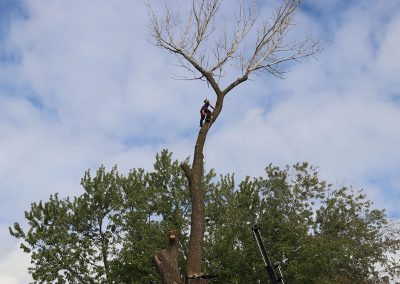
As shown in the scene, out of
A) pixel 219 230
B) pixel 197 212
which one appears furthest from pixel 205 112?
pixel 219 230

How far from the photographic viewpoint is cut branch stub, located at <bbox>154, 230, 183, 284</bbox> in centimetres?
846

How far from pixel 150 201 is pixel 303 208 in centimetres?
1006

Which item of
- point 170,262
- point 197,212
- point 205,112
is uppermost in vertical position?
point 205,112

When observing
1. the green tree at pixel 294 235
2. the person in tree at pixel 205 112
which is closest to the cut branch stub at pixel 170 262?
the person in tree at pixel 205 112

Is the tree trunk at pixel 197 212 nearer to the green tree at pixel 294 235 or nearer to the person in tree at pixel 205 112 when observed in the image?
the person in tree at pixel 205 112

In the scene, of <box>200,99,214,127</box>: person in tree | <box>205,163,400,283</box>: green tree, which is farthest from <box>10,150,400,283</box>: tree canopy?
<box>200,99,214,127</box>: person in tree

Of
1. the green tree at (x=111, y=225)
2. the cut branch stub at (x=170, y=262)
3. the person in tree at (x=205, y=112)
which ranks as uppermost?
the green tree at (x=111, y=225)

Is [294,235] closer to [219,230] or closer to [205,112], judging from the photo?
[219,230]

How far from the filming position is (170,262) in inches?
336

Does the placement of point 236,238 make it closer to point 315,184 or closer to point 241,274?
point 241,274

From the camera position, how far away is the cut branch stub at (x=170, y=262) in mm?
8461

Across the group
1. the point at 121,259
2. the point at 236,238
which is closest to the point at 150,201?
the point at 121,259

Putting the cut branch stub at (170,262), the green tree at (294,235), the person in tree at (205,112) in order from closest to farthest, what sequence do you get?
the cut branch stub at (170,262), the person in tree at (205,112), the green tree at (294,235)

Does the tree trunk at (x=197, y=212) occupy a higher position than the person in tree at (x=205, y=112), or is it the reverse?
the person in tree at (x=205, y=112)
